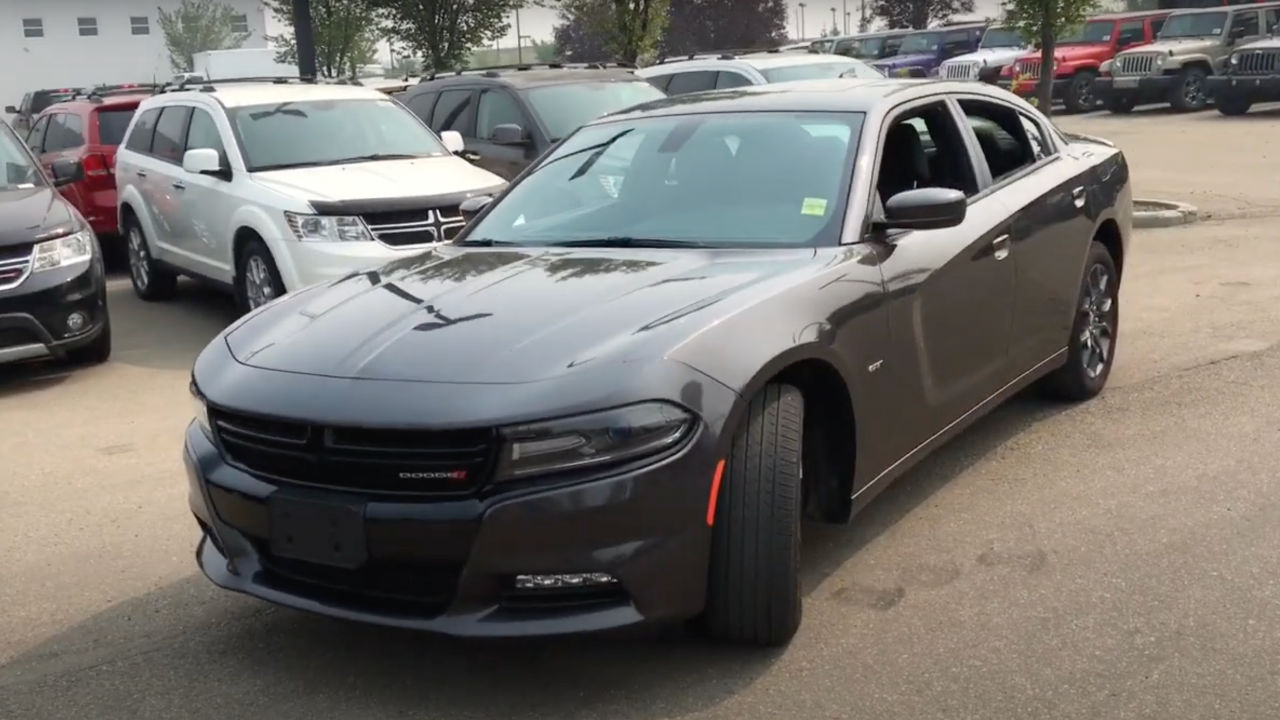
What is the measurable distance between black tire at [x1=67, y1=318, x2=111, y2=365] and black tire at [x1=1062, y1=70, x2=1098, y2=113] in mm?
23530

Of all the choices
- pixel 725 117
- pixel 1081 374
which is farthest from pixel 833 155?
pixel 1081 374

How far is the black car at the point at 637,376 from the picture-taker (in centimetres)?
354

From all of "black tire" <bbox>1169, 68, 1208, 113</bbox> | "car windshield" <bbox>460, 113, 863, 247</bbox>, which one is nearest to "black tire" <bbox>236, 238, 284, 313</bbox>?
"car windshield" <bbox>460, 113, 863, 247</bbox>

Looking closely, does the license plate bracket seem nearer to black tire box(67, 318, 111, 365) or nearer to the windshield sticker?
the windshield sticker

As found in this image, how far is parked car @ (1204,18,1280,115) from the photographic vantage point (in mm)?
23797

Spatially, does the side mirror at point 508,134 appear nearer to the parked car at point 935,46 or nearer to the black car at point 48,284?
the black car at point 48,284

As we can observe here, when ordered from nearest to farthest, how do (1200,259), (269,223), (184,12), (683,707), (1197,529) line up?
(683,707) < (1197,529) < (269,223) < (1200,259) < (184,12)

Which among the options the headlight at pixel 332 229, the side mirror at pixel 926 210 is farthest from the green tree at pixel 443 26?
the side mirror at pixel 926 210

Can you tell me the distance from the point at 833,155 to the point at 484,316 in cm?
155

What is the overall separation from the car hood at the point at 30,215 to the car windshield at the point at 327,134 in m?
1.31

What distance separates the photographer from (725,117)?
5.36 metres

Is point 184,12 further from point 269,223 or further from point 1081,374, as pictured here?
point 1081,374

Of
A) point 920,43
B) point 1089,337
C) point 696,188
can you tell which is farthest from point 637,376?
point 920,43

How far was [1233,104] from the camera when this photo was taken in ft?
80.0
